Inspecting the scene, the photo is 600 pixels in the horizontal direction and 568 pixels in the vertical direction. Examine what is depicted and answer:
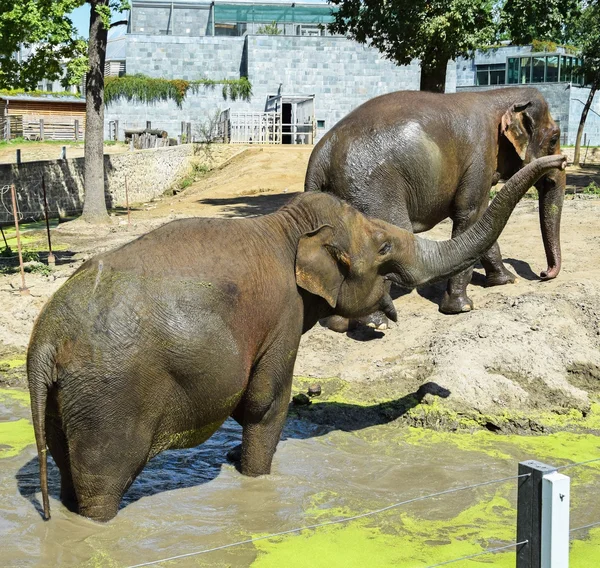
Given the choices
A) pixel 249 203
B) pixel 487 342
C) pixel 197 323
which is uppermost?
pixel 197 323

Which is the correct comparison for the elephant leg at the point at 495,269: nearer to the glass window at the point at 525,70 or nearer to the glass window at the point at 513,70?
the glass window at the point at 525,70

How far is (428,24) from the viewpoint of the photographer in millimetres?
19016

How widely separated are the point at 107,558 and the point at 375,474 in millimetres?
2481

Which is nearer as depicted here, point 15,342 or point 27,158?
point 15,342

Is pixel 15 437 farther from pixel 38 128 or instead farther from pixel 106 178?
pixel 38 128

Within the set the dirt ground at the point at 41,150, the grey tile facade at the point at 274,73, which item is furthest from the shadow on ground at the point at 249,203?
the grey tile facade at the point at 274,73

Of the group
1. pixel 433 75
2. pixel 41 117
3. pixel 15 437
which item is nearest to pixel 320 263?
pixel 15 437

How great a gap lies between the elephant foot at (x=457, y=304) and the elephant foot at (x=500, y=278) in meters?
0.80

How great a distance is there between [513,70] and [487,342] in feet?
149

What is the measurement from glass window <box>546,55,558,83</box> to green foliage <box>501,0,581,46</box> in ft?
105

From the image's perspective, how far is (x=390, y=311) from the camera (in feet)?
24.9

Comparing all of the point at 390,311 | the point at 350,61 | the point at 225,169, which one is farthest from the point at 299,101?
the point at 390,311

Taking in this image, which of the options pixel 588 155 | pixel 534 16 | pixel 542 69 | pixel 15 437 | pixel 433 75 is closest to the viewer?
pixel 15 437

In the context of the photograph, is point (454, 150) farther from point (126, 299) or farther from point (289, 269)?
point (126, 299)
